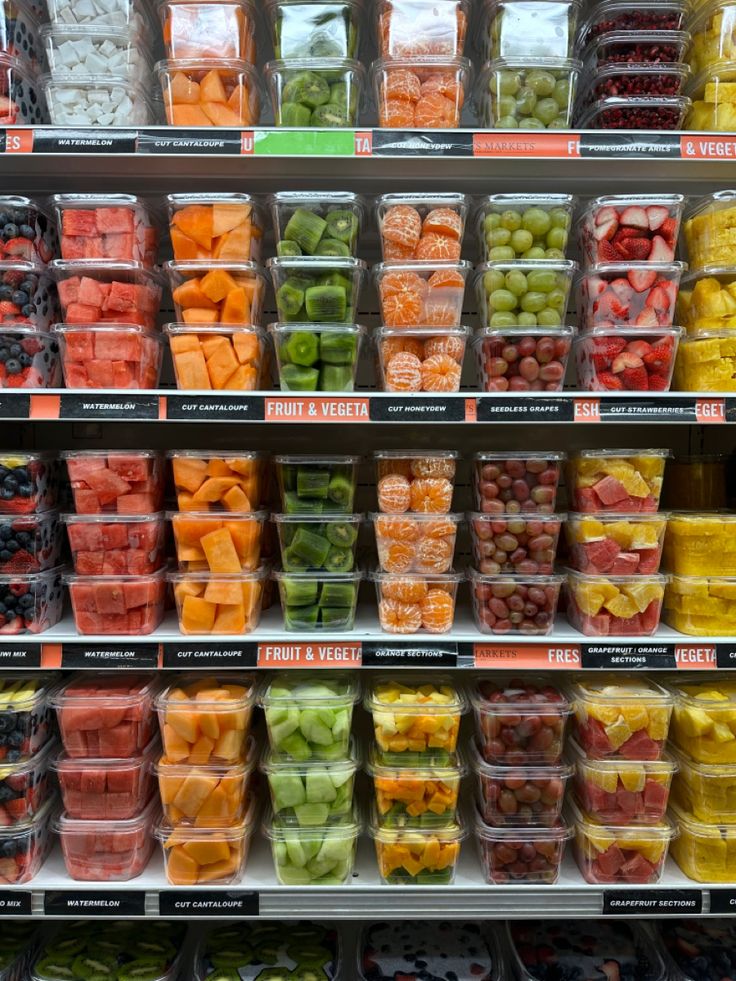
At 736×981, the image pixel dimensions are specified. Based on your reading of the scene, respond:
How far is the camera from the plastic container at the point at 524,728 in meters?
1.60

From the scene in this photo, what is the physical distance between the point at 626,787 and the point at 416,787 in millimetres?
504

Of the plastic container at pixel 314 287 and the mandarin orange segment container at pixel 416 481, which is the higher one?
the plastic container at pixel 314 287

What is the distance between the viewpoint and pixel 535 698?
162 cm

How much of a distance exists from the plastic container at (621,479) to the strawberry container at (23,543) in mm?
1332

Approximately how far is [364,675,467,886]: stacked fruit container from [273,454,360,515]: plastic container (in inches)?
19.0

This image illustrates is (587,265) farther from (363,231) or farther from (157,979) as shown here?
(157,979)

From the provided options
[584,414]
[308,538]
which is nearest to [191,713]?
[308,538]

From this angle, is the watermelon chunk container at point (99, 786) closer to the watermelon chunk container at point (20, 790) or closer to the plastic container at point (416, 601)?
the watermelon chunk container at point (20, 790)

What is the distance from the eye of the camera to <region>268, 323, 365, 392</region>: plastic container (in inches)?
61.2

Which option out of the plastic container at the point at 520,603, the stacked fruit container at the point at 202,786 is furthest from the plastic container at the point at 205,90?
the stacked fruit container at the point at 202,786

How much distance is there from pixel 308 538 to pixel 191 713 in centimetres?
49

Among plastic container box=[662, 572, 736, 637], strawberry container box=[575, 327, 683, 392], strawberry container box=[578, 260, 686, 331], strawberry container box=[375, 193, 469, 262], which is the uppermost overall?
strawberry container box=[375, 193, 469, 262]

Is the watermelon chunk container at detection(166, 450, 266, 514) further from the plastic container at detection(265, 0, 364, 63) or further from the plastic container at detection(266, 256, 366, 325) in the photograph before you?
the plastic container at detection(265, 0, 364, 63)

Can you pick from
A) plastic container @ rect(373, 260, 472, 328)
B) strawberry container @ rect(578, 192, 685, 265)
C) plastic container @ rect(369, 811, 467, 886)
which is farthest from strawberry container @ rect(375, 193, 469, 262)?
plastic container @ rect(369, 811, 467, 886)
